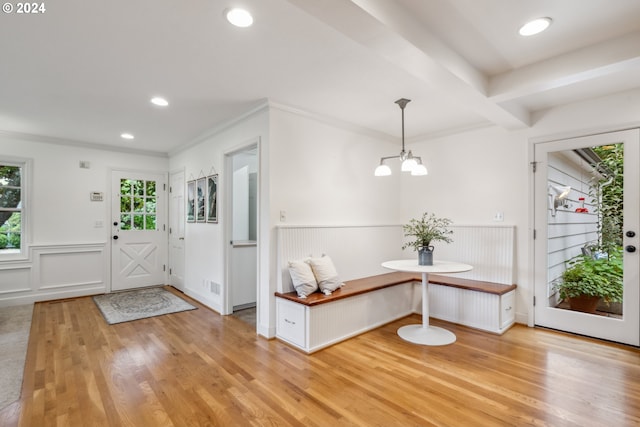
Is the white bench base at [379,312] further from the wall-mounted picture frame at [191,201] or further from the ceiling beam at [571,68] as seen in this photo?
the wall-mounted picture frame at [191,201]

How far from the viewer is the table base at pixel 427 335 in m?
3.10

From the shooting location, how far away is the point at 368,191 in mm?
4223

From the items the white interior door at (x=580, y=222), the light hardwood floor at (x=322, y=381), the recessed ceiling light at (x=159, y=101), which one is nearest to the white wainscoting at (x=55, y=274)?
the light hardwood floor at (x=322, y=381)

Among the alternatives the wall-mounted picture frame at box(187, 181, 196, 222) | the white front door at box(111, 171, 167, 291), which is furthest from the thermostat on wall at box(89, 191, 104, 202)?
the wall-mounted picture frame at box(187, 181, 196, 222)

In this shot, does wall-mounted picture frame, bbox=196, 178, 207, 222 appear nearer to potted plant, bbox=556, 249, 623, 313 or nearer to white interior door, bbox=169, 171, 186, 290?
white interior door, bbox=169, 171, 186, 290

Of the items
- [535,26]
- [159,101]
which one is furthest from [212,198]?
[535,26]

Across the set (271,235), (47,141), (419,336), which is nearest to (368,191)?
(271,235)

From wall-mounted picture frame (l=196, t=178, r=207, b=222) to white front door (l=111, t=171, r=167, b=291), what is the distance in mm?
1474

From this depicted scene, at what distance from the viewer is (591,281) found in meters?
3.24

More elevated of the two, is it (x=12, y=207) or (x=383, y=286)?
(x=12, y=207)

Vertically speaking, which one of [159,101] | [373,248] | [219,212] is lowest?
[373,248]

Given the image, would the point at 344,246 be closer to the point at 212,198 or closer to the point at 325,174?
the point at 325,174

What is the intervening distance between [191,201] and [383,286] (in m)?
3.16

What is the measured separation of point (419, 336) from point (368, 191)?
1.87 metres
